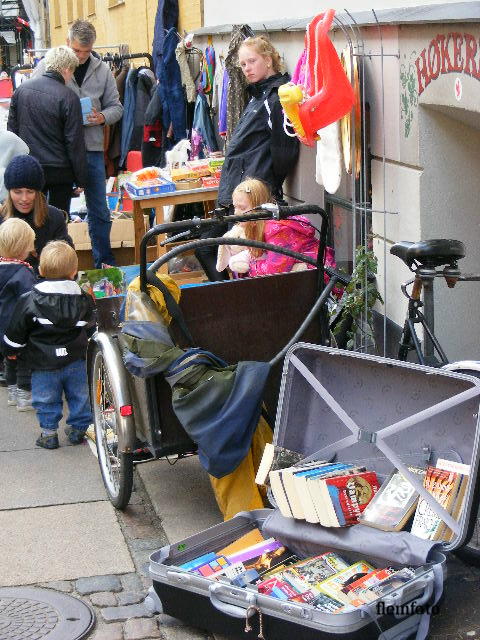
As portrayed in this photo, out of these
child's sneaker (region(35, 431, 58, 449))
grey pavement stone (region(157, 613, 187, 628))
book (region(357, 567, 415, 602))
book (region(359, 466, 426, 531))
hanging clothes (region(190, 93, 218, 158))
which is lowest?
grey pavement stone (region(157, 613, 187, 628))

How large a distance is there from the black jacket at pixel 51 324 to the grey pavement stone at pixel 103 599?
1949mm

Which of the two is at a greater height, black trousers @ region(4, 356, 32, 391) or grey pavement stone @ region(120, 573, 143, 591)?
black trousers @ region(4, 356, 32, 391)

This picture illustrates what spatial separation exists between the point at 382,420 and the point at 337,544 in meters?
0.56

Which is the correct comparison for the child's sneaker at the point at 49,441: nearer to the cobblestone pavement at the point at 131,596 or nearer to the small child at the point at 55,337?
the small child at the point at 55,337

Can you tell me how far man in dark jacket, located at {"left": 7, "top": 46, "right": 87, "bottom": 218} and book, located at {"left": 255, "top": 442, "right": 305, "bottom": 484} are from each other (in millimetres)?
5297

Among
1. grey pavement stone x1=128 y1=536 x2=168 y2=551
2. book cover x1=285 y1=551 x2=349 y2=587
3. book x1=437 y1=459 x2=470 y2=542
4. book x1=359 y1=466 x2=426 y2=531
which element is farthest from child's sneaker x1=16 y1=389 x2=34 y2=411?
book x1=437 y1=459 x2=470 y2=542

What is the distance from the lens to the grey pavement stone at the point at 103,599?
4448 mm

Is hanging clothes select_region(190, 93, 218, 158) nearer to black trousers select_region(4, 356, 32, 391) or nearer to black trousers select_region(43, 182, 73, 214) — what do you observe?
black trousers select_region(43, 182, 73, 214)

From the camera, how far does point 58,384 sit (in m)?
6.34

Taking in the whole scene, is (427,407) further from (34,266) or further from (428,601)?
(34,266)

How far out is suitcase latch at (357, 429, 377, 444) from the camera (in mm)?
4211

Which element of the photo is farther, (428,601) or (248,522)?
(248,522)

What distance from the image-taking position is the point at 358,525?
4.18 m

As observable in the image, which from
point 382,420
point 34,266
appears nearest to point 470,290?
point 382,420
